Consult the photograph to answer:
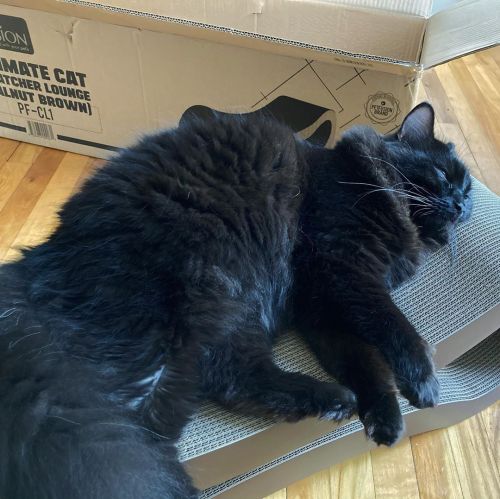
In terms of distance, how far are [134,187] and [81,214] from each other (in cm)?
12

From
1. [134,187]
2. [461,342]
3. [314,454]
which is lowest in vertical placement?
[314,454]

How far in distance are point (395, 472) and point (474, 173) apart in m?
1.30

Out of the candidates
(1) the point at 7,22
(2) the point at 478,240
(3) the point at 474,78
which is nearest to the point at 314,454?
(2) the point at 478,240

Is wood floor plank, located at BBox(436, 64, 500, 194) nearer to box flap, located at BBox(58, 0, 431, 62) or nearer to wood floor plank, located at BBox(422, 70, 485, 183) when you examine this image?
wood floor plank, located at BBox(422, 70, 485, 183)

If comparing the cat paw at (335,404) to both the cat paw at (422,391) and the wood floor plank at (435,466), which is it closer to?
the cat paw at (422,391)

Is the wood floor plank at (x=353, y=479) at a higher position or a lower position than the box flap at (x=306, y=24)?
lower

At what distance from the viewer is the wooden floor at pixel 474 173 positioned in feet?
4.40

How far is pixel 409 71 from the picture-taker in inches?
54.1

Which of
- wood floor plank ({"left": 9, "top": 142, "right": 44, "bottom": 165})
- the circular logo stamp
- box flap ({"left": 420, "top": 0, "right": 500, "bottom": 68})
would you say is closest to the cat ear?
box flap ({"left": 420, "top": 0, "right": 500, "bottom": 68})

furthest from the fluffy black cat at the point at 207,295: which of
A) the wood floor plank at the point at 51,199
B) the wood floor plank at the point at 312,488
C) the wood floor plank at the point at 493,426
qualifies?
the wood floor plank at the point at 51,199

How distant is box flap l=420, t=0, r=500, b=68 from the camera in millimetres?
1136

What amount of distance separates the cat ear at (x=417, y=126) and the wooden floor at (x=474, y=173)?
2.53ft

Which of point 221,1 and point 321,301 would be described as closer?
point 321,301

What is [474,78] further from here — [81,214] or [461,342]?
[81,214]
